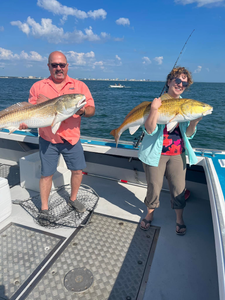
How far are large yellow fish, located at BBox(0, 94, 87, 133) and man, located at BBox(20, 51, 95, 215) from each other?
0.10 metres

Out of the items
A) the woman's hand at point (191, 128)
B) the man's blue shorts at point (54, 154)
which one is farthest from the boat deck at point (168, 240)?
the woman's hand at point (191, 128)

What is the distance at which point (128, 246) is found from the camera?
267 centimetres

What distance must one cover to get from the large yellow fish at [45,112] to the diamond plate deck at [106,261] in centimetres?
146

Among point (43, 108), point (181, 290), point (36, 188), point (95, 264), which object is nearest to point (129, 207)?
point (95, 264)

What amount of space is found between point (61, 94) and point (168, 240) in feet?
7.69

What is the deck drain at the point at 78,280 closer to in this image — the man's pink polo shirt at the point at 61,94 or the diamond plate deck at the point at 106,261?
the diamond plate deck at the point at 106,261

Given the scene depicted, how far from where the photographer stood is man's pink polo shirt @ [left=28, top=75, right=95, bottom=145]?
9.15 ft

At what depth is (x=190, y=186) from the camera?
3840 mm

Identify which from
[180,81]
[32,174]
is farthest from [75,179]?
[180,81]

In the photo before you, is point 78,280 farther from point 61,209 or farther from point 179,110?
point 179,110

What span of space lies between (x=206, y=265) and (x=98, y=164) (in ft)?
8.75

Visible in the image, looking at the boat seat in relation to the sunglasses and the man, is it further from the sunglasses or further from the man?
the sunglasses

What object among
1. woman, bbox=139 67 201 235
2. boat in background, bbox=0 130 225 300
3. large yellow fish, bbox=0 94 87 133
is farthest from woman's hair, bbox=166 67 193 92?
boat in background, bbox=0 130 225 300

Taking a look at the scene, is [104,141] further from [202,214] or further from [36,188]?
[202,214]
